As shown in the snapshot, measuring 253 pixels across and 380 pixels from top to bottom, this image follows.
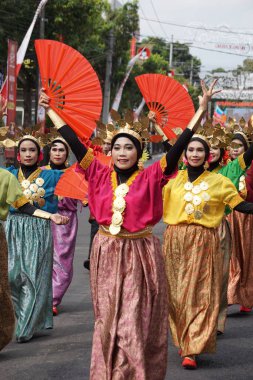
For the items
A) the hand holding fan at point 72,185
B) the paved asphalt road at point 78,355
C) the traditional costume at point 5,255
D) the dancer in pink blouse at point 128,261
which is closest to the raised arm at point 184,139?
the dancer in pink blouse at point 128,261

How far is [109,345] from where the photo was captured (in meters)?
5.19

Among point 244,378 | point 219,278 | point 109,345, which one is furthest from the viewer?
point 219,278

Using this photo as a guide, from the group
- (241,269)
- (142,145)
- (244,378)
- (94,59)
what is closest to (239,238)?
(241,269)

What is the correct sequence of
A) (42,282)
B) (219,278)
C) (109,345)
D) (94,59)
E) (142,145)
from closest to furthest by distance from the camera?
(109,345) → (142,145) → (219,278) → (42,282) → (94,59)

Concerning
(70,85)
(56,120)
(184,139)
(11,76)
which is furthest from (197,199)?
(11,76)

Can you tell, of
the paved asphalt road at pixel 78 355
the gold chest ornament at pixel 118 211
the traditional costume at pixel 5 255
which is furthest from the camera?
the paved asphalt road at pixel 78 355

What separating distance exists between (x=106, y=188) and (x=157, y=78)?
2.66 m

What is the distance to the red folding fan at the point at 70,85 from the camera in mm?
5867

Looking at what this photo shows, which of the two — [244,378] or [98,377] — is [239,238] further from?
[98,377]

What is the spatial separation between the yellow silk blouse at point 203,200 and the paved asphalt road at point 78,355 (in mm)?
1114

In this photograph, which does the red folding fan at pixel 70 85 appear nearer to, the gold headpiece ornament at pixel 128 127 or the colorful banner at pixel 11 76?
the gold headpiece ornament at pixel 128 127

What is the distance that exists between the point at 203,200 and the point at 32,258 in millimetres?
1785

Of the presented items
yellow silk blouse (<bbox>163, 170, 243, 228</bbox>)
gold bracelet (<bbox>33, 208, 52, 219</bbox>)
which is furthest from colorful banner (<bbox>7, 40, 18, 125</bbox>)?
gold bracelet (<bbox>33, 208, 52, 219</bbox>)

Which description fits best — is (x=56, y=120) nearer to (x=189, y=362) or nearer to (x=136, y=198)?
(x=136, y=198)
